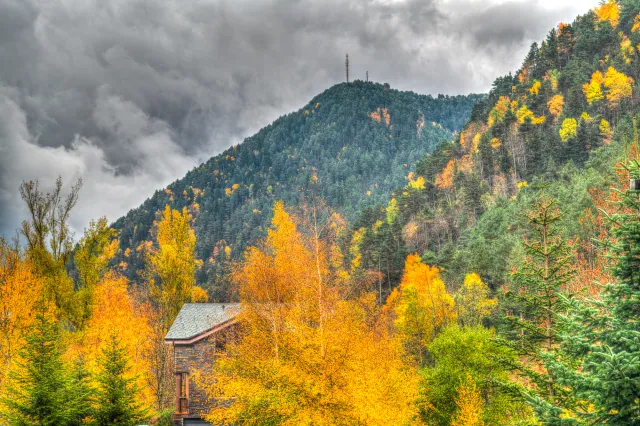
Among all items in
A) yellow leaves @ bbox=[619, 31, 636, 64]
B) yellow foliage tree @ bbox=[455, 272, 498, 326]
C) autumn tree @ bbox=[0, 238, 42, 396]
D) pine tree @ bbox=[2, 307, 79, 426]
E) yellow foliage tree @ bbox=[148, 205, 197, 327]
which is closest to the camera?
pine tree @ bbox=[2, 307, 79, 426]

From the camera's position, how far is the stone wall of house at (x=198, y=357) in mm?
25906

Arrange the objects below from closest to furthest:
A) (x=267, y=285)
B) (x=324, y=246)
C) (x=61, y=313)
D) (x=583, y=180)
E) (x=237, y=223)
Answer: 1. (x=324, y=246)
2. (x=267, y=285)
3. (x=61, y=313)
4. (x=583, y=180)
5. (x=237, y=223)

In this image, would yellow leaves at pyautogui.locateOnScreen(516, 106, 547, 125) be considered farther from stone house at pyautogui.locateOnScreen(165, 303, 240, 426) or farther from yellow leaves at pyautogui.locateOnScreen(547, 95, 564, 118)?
stone house at pyautogui.locateOnScreen(165, 303, 240, 426)

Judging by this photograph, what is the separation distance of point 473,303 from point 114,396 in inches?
1256

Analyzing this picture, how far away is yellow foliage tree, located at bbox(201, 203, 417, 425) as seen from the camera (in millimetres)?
13742

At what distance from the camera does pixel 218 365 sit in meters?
21.5

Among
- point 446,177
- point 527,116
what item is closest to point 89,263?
point 446,177

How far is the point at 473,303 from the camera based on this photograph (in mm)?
40312

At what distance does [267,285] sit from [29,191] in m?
20.8

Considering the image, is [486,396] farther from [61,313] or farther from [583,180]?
[583,180]

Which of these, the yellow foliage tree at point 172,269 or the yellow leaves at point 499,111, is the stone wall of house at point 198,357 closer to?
the yellow foliage tree at point 172,269

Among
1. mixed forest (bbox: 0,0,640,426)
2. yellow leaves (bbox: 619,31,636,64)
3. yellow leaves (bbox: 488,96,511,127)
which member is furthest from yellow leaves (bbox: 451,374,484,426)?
yellow leaves (bbox: 619,31,636,64)

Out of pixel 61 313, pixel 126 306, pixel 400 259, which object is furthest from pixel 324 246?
pixel 400 259

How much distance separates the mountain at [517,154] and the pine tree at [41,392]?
42786 millimetres
